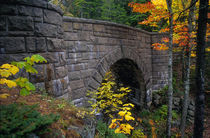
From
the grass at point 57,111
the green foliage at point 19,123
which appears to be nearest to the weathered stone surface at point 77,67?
the grass at point 57,111

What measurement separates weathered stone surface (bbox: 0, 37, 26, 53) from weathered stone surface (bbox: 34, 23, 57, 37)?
36 centimetres

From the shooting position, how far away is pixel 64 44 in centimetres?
373

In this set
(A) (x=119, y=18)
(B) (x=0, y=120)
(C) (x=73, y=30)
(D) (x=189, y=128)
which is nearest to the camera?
(B) (x=0, y=120)

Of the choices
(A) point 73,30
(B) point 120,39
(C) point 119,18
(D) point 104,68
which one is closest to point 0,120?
(A) point 73,30

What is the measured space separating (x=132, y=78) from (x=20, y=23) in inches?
305

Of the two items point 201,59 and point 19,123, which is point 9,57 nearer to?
point 19,123

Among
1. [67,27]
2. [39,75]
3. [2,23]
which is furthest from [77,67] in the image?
[2,23]

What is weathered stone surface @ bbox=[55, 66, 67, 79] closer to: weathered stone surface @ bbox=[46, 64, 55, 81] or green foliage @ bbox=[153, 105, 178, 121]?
weathered stone surface @ bbox=[46, 64, 55, 81]

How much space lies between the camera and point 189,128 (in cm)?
743

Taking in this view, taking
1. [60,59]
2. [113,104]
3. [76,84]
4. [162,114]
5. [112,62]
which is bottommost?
[162,114]

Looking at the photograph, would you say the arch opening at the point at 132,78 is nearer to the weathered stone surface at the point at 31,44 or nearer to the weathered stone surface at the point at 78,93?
the weathered stone surface at the point at 78,93

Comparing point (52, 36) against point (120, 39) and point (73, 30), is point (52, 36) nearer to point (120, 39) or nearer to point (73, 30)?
point (73, 30)

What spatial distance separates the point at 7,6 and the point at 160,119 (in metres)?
9.04

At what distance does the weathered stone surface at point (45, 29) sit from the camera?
267cm
